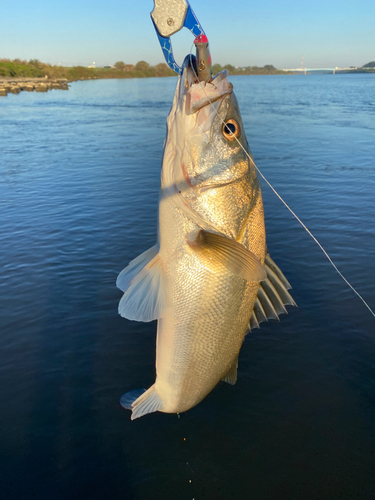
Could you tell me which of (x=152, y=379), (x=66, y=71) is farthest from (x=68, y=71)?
(x=152, y=379)

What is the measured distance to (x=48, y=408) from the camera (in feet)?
14.8

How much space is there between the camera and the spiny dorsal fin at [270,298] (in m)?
3.19

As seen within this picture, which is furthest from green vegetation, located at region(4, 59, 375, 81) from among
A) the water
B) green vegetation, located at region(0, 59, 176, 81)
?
the water

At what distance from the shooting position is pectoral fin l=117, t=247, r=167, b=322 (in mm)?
2979

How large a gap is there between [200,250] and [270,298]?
2.83ft

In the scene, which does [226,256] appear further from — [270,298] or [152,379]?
[152,379]

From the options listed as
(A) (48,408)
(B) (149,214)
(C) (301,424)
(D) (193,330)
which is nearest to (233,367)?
(D) (193,330)

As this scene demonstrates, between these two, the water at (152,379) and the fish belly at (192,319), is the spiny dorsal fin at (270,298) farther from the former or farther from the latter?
the water at (152,379)

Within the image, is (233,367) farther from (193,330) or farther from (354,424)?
(354,424)

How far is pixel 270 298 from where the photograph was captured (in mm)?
3232

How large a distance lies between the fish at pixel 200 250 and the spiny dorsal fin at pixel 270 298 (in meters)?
0.10

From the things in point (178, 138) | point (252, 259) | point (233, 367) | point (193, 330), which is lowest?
point (233, 367)

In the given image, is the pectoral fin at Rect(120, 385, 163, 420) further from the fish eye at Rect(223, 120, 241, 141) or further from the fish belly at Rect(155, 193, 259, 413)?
the fish eye at Rect(223, 120, 241, 141)

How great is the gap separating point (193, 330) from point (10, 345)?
386cm
